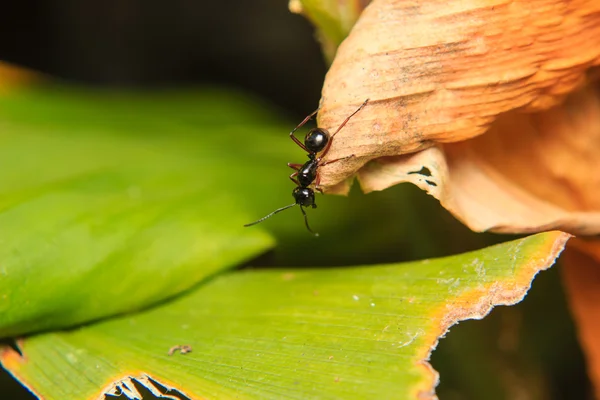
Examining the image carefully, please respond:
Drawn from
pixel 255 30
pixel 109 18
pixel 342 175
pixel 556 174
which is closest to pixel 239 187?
pixel 342 175

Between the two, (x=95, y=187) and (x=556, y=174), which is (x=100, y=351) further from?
(x=556, y=174)

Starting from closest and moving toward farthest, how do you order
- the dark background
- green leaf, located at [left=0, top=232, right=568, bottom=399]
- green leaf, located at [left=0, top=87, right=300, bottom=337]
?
green leaf, located at [left=0, top=232, right=568, bottom=399], green leaf, located at [left=0, top=87, right=300, bottom=337], the dark background

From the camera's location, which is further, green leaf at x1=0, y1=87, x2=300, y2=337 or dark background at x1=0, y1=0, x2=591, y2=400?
dark background at x1=0, y1=0, x2=591, y2=400

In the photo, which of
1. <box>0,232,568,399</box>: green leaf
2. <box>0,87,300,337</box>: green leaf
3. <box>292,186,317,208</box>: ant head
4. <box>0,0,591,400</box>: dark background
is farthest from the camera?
<box>0,0,591,400</box>: dark background

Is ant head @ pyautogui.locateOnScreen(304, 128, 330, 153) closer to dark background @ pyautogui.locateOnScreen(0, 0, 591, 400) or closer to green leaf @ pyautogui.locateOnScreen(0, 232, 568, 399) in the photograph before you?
green leaf @ pyautogui.locateOnScreen(0, 232, 568, 399)

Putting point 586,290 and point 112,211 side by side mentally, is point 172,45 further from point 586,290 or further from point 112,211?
point 586,290

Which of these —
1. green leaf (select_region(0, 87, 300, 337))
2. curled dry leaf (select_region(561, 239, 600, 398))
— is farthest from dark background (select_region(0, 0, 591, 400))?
curled dry leaf (select_region(561, 239, 600, 398))
